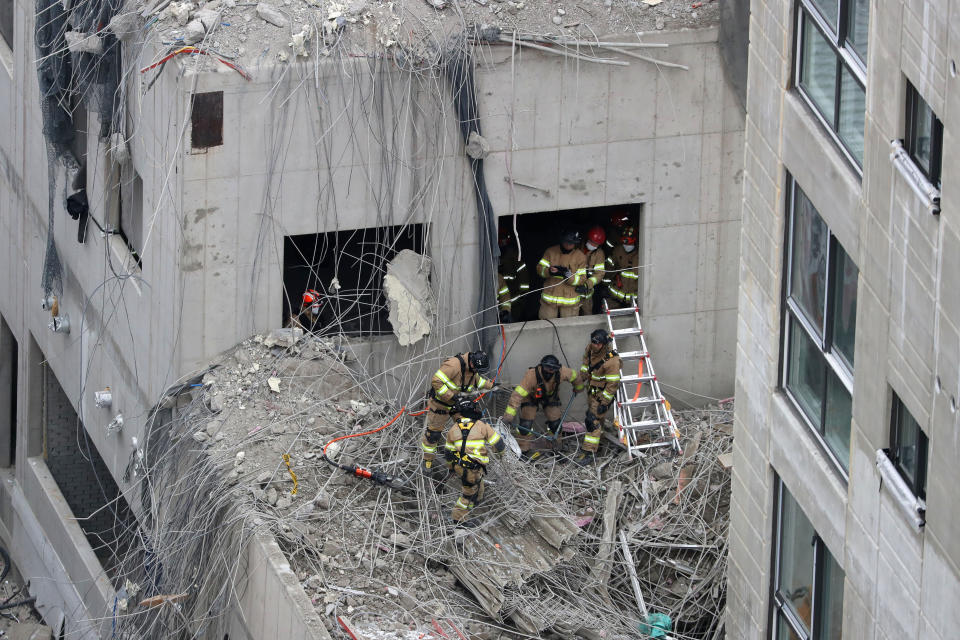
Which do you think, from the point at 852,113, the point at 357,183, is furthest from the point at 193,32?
the point at 852,113

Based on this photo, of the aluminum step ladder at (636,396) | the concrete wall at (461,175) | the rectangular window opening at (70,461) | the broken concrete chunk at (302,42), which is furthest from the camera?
the rectangular window opening at (70,461)

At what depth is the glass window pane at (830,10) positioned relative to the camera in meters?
10.3

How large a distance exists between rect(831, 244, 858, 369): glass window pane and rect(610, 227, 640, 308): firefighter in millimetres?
8237

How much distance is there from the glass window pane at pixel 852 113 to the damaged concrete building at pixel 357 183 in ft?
21.5

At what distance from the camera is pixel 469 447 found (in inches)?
619

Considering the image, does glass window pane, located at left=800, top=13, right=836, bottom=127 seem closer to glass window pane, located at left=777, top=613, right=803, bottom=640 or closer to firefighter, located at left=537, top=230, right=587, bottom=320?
glass window pane, located at left=777, top=613, right=803, bottom=640

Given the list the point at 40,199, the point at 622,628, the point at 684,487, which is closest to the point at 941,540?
the point at 622,628

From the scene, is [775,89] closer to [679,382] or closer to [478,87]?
[478,87]

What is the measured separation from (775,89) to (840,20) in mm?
942

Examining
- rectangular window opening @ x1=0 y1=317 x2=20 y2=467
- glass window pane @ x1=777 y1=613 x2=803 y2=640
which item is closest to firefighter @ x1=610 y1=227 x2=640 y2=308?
glass window pane @ x1=777 y1=613 x2=803 y2=640

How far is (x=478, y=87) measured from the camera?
690 inches

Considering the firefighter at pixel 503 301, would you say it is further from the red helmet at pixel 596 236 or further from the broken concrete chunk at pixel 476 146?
the broken concrete chunk at pixel 476 146

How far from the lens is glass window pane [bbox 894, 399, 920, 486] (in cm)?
970

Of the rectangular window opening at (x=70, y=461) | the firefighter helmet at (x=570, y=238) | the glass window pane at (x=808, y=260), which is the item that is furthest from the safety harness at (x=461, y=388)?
the rectangular window opening at (x=70, y=461)
